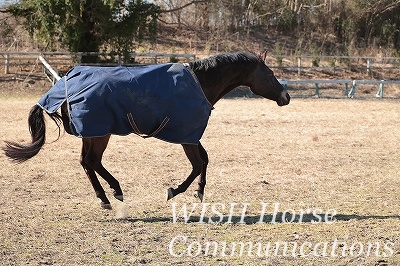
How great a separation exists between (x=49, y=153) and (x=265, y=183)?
13.3ft

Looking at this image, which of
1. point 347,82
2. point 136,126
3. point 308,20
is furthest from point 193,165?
point 308,20

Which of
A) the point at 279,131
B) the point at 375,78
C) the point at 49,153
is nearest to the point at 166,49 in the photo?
the point at 375,78

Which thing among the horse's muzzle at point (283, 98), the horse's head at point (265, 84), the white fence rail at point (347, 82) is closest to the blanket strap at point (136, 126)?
the horse's head at point (265, 84)

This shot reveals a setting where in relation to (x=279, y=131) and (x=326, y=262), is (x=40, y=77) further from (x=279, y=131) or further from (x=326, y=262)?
(x=326, y=262)

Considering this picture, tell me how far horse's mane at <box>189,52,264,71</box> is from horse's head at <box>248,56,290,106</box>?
11cm

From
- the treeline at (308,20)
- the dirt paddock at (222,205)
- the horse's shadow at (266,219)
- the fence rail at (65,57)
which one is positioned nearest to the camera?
the dirt paddock at (222,205)

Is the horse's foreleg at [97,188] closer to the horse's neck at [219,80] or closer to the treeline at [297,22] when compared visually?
the horse's neck at [219,80]

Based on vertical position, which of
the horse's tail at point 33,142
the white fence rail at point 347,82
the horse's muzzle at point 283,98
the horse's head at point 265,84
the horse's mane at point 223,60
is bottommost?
the white fence rail at point 347,82

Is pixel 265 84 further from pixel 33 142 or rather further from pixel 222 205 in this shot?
pixel 33 142

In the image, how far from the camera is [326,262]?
16.6ft

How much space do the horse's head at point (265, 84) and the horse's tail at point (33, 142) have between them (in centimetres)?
226

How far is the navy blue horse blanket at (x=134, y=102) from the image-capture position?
6539 millimetres

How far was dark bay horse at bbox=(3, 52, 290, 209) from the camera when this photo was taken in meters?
6.87

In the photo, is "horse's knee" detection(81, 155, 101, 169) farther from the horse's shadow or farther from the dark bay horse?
the horse's shadow
